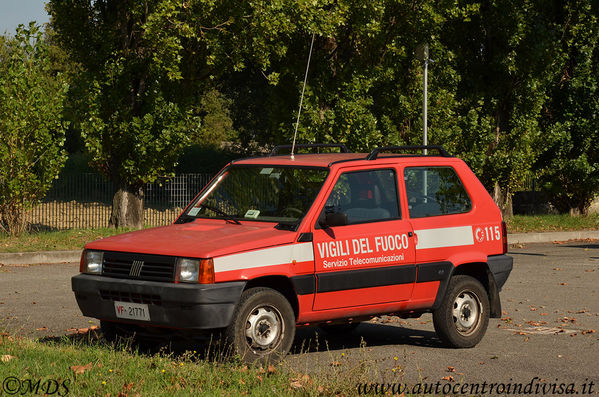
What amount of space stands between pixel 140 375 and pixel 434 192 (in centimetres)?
376

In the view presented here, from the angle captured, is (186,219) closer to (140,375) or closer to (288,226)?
(288,226)

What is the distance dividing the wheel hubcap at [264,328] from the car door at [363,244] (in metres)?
0.46

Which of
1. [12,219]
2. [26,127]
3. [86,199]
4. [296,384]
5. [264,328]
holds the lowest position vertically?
[296,384]

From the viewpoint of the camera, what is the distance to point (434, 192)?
952 centimetres

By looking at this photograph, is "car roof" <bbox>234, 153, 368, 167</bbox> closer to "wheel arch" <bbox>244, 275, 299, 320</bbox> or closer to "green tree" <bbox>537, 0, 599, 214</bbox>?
"wheel arch" <bbox>244, 275, 299, 320</bbox>

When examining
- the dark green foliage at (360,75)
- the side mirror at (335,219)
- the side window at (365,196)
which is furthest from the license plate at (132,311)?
the dark green foliage at (360,75)

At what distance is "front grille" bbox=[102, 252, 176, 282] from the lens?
779cm

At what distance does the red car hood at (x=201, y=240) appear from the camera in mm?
7766

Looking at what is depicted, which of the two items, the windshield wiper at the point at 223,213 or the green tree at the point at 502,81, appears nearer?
the windshield wiper at the point at 223,213

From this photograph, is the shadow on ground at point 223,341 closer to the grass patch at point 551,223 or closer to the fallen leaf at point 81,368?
the fallen leaf at point 81,368

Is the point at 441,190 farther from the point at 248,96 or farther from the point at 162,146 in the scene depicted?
the point at 248,96

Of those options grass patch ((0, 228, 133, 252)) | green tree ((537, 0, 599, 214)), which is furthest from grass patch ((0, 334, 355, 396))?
green tree ((537, 0, 599, 214))

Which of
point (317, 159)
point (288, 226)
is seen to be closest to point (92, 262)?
point (288, 226)

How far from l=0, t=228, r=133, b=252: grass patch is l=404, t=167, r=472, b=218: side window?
12.0m
